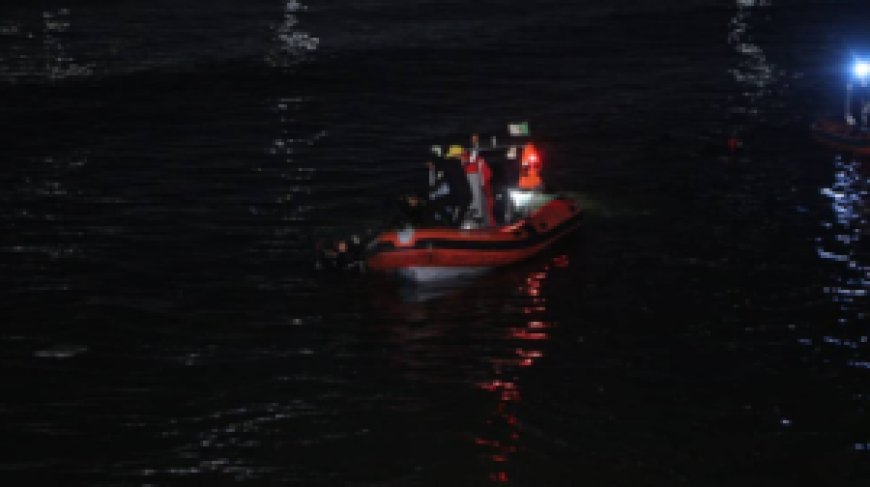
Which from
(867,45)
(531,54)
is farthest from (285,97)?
(867,45)

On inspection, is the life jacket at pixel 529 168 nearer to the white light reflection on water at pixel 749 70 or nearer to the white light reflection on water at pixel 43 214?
the white light reflection on water at pixel 43 214

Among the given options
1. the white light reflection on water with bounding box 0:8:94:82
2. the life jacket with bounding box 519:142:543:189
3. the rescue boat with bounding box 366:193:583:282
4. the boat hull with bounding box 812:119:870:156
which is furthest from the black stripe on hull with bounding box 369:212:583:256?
the white light reflection on water with bounding box 0:8:94:82

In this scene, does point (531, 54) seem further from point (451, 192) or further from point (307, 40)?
point (451, 192)

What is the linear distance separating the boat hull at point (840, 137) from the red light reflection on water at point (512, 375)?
14.2m

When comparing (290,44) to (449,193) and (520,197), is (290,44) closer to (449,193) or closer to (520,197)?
(520,197)

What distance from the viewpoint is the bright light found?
99.2ft

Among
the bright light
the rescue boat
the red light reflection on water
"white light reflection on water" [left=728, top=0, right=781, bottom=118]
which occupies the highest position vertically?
"white light reflection on water" [left=728, top=0, right=781, bottom=118]

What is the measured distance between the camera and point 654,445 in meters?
19.6

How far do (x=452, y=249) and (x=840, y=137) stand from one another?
17.9m

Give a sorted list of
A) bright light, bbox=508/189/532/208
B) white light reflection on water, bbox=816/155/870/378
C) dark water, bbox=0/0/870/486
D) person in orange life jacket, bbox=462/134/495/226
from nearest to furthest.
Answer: dark water, bbox=0/0/870/486, white light reflection on water, bbox=816/155/870/378, person in orange life jacket, bbox=462/134/495/226, bright light, bbox=508/189/532/208

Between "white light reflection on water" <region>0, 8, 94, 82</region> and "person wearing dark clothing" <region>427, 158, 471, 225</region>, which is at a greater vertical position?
"white light reflection on water" <region>0, 8, 94, 82</region>

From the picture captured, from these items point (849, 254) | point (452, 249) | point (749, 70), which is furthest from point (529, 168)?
point (749, 70)

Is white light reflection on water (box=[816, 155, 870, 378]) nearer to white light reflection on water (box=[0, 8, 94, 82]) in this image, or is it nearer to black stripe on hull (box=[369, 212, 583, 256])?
black stripe on hull (box=[369, 212, 583, 256])

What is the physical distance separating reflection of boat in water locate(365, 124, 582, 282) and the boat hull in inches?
518
